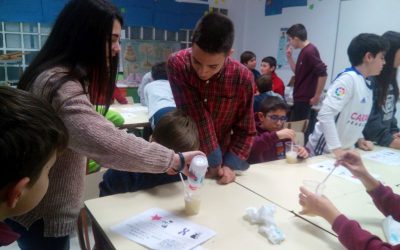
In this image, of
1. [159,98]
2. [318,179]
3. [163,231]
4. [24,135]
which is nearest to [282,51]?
[159,98]

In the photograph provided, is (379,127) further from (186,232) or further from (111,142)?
(111,142)

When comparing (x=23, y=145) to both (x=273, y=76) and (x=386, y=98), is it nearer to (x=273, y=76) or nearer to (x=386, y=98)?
(x=386, y=98)

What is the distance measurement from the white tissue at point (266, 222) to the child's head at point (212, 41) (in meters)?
0.65

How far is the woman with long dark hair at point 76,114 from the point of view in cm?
96

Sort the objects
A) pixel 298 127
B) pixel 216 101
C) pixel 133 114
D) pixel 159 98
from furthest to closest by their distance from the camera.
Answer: pixel 133 114, pixel 298 127, pixel 159 98, pixel 216 101

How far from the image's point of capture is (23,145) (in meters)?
0.62

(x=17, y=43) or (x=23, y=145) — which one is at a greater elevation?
(x=17, y=43)

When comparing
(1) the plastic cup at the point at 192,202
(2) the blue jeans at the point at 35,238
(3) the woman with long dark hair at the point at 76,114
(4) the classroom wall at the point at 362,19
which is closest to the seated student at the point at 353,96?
(1) the plastic cup at the point at 192,202

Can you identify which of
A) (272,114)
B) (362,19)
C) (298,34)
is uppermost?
(362,19)

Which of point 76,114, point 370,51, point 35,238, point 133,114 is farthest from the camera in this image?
point 133,114

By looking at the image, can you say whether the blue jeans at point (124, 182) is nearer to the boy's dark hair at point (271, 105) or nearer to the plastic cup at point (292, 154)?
the plastic cup at point (292, 154)

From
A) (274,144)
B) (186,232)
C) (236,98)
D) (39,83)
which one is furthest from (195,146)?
(274,144)

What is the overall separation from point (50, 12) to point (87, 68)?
411 cm

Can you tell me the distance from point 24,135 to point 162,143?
890 millimetres
